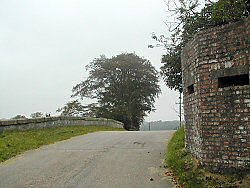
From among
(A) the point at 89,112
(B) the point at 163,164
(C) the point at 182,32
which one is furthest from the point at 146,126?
(B) the point at 163,164

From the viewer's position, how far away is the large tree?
4100 centimetres

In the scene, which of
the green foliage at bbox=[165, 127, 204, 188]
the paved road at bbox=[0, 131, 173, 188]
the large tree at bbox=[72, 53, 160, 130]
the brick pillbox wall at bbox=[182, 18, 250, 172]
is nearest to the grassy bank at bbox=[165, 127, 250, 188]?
the green foliage at bbox=[165, 127, 204, 188]

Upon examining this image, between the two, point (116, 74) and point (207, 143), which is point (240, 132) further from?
point (116, 74)

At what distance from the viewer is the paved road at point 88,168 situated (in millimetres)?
7461

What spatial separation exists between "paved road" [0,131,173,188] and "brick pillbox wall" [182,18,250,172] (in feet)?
4.12

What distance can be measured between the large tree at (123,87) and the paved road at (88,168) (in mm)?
28227

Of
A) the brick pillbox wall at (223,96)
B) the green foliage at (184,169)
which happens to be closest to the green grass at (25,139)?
the green foliage at (184,169)

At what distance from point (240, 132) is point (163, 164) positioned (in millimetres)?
3201

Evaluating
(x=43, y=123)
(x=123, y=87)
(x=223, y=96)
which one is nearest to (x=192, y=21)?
(x=223, y=96)

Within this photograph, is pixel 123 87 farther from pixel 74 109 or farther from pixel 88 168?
pixel 88 168

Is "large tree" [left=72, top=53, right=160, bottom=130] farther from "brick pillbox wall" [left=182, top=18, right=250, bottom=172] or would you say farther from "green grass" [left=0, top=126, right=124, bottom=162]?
"brick pillbox wall" [left=182, top=18, right=250, bottom=172]

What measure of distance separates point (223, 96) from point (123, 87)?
3496cm

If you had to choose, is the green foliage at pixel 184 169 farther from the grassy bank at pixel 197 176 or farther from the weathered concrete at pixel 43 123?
the weathered concrete at pixel 43 123

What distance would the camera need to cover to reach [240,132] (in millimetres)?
6430
